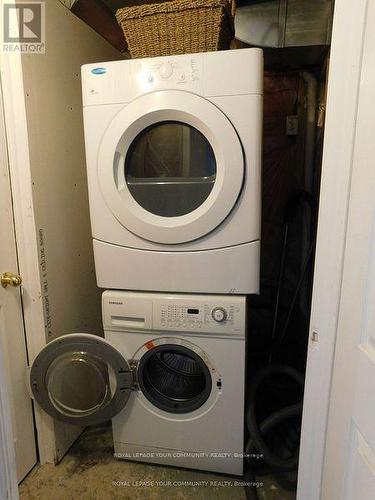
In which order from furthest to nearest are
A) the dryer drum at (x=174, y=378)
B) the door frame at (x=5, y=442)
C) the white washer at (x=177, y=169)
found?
the dryer drum at (x=174, y=378), the white washer at (x=177, y=169), the door frame at (x=5, y=442)

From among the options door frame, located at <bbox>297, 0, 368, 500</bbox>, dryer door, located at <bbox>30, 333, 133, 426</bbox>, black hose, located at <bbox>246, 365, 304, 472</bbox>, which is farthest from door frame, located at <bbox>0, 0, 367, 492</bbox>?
dryer door, located at <bbox>30, 333, 133, 426</bbox>

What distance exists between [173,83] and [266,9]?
29.4 inches

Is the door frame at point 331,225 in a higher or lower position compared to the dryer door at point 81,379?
higher

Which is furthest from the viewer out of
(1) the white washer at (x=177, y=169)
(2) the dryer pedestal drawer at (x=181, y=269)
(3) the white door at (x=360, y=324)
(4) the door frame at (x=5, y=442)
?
(2) the dryer pedestal drawer at (x=181, y=269)

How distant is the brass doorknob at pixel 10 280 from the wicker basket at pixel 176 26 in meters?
1.00

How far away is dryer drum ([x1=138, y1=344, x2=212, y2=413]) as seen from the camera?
1.34 m

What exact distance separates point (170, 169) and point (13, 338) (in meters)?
0.94

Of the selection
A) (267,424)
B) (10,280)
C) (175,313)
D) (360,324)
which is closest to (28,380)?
(10,280)

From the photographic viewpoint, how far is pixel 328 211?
2.48 feet

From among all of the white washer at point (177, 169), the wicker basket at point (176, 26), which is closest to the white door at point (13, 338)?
the white washer at point (177, 169)

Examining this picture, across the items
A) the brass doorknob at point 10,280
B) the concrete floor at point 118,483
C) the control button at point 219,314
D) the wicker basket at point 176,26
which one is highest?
the wicker basket at point 176,26

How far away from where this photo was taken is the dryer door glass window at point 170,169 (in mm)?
1205

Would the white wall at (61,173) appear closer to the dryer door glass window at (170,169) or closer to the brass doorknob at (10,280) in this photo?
the brass doorknob at (10,280)

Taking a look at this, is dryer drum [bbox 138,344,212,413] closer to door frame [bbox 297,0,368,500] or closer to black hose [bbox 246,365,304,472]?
black hose [bbox 246,365,304,472]
